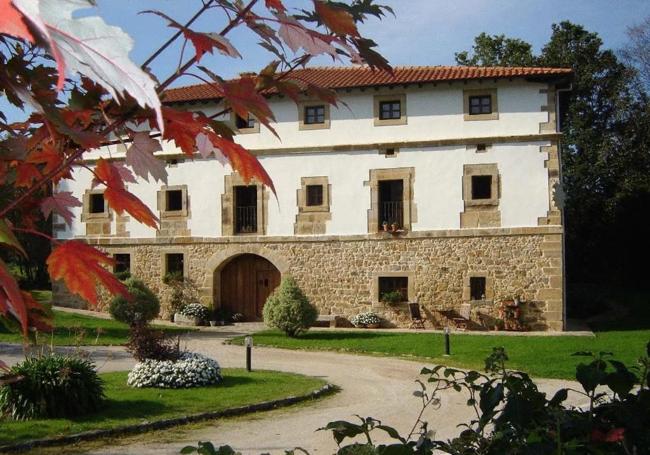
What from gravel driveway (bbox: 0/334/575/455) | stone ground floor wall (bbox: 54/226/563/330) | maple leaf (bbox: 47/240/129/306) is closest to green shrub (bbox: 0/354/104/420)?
gravel driveway (bbox: 0/334/575/455)

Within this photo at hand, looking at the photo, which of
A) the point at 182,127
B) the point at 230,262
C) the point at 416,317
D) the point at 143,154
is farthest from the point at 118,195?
the point at 230,262

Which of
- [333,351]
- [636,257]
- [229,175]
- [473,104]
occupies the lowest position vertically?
[333,351]

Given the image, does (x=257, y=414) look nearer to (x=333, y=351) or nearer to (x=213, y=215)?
(x=333, y=351)

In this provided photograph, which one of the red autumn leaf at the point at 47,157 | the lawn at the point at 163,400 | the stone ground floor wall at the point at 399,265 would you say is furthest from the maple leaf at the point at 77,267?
the stone ground floor wall at the point at 399,265

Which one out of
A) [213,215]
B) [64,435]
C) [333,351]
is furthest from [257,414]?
[213,215]

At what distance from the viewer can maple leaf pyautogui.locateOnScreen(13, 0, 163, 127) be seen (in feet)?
1.93

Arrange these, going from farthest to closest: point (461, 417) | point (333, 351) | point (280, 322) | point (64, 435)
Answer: point (280, 322)
point (333, 351)
point (461, 417)
point (64, 435)

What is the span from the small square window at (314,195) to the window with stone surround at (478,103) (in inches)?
183

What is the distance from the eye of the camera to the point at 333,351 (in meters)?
14.3

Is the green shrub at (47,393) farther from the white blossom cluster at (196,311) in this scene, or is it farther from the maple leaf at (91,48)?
the white blossom cluster at (196,311)

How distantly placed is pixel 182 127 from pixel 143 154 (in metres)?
0.17

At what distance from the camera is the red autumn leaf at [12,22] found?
1.78 feet

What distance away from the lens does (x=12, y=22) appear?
545mm

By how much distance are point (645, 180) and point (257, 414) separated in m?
21.6
